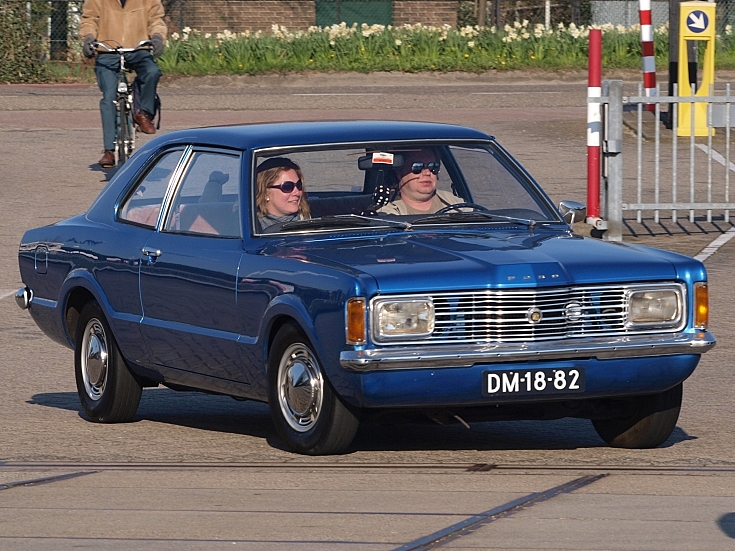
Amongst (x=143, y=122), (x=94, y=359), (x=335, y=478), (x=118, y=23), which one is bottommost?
(x=335, y=478)

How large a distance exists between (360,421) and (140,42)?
10.8 m

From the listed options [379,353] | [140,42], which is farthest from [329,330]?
[140,42]

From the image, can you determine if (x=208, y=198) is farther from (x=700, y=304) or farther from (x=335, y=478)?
(x=700, y=304)

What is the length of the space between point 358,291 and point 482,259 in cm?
58

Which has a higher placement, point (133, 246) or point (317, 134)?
point (317, 134)

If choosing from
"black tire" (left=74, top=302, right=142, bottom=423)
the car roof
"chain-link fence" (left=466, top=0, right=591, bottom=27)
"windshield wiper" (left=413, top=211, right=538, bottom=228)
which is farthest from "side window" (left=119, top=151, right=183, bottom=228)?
"chain-link fence" (left=466, top=0, right=591, bottom=27)

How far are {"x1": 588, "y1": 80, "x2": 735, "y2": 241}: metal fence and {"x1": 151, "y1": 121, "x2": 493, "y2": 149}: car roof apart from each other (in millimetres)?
5785

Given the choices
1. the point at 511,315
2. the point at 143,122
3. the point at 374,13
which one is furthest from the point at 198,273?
the point at 374,13

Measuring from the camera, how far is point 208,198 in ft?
25.8

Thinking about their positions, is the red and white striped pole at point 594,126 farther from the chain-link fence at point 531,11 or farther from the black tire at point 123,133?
the chain-link fence at point 531,11

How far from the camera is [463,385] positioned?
655 centimetres

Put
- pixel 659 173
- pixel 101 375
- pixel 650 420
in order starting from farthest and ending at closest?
pixel 659 173 < pixel 101 375 < pixel 650 420

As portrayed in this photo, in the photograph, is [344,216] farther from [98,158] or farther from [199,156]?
[98,158]

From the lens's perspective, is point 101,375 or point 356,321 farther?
point 101,375
